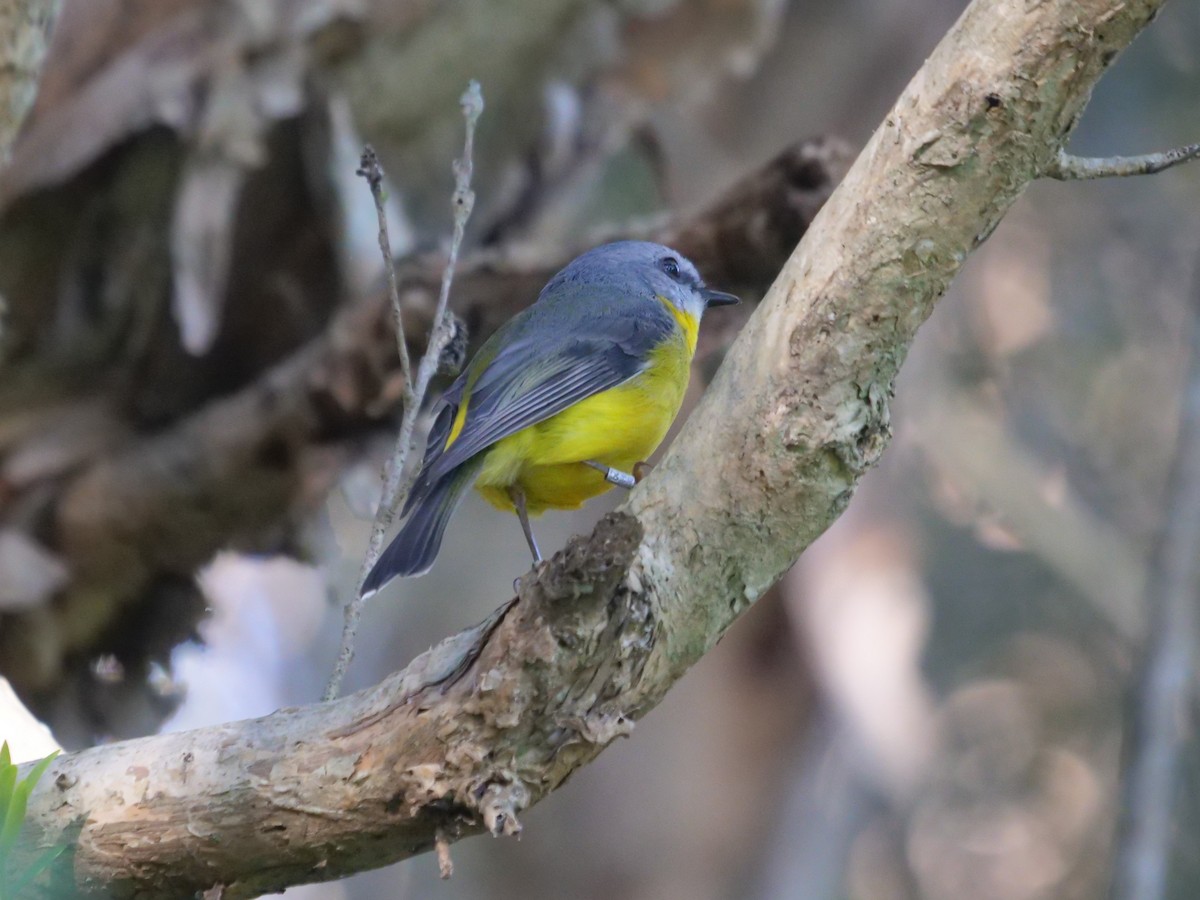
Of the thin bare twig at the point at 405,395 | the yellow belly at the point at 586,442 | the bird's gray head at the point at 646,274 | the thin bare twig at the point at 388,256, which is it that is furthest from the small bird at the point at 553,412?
the thin bare twig at the point at 388,256

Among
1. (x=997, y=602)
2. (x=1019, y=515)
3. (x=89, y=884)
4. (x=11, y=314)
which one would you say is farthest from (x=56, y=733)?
(x=997, y=602)

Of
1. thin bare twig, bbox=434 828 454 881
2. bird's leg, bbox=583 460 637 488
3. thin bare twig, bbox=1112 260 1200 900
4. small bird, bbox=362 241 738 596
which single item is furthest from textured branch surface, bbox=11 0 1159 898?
thin bare twig, bbox=1112 260 1200 900

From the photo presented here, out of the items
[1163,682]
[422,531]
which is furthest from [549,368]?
[1163,682]

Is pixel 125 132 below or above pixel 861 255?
above

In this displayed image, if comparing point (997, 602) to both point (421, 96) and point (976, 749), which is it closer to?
point (976, 749)

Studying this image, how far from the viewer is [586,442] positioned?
343 cm

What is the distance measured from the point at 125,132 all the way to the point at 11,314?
2.93 feet

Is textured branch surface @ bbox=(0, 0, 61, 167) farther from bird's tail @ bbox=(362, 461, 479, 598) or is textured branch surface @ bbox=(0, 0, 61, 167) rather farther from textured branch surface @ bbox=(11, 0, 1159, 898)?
textured branch surface @ bbox=(11, 0, 1159, 898)

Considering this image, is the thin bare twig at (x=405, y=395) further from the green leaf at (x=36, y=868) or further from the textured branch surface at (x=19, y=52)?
the textured branch surface at (x=19, y=52)

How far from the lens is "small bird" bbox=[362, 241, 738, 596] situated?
10.9ft

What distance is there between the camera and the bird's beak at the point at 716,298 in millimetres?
4320

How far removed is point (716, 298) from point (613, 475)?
47.3 inches

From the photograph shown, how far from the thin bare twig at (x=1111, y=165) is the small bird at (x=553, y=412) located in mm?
1489

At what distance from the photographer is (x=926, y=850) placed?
37.6 feet
